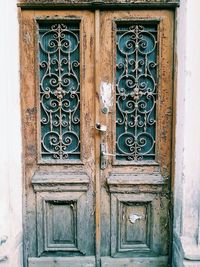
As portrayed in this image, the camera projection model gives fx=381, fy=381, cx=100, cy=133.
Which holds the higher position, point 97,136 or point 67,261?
point 97,136

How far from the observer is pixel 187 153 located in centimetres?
328

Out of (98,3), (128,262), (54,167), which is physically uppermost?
(98,3)

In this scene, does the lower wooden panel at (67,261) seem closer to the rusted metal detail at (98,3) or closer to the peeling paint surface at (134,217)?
the peeling paint surface at (134,217)

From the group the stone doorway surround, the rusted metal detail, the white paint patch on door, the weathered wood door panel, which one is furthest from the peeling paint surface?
the rusted metal detail

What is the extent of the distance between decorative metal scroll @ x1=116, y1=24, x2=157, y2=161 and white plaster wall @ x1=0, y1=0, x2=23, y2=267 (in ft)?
3.04

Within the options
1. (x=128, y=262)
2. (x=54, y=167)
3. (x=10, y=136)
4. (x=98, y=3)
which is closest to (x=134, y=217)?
(x=128, y=262)

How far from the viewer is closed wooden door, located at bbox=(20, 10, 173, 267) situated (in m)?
3.47

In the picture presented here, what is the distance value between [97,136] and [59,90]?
21.7 inches

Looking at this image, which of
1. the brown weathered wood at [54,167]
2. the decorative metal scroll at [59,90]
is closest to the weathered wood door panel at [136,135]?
the brown weathered wood at [54,167]

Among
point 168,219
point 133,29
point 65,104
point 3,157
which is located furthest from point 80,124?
point 168,219

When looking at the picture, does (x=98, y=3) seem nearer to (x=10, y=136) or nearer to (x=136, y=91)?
(x=136, y=91)

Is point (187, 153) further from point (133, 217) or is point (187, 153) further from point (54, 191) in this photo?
point (54, 191)

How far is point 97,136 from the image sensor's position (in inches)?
140

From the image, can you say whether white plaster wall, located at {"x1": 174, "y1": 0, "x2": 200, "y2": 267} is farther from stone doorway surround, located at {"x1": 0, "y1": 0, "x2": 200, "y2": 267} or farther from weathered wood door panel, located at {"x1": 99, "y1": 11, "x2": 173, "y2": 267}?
weathered wood door panel, located at {"x1": 99, "y1": 11, "x2": 173, "y2": 267}
